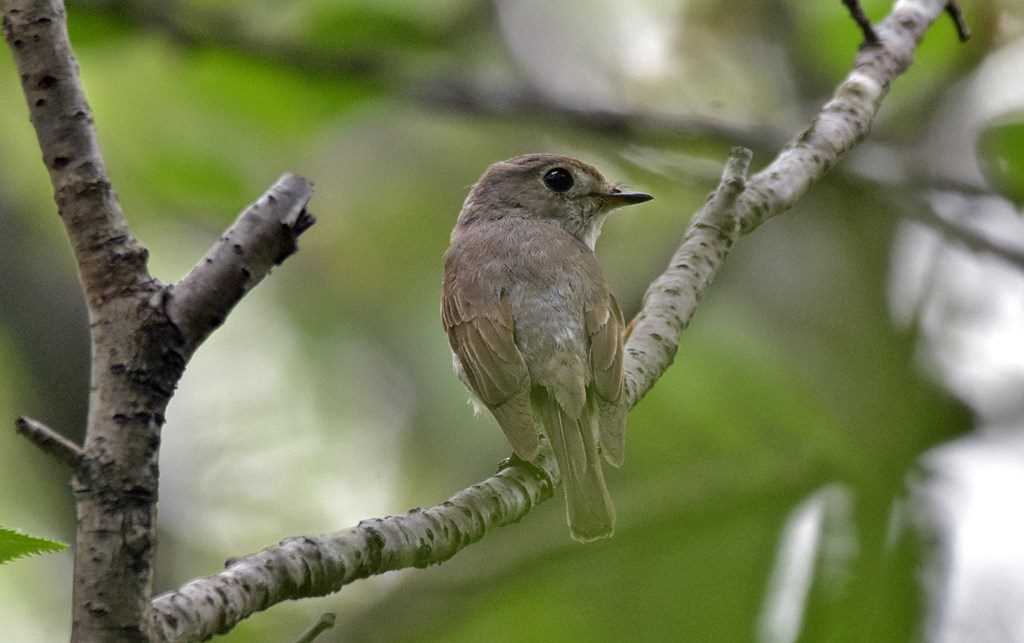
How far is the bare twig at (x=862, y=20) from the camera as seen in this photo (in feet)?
16.3

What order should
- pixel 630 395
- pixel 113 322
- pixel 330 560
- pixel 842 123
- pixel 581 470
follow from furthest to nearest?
pixel 842 123 < pixel 630 395 < pixel 581 470 < pixel 330 560 < pixel 113 322

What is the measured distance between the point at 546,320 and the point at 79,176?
3.15 metres

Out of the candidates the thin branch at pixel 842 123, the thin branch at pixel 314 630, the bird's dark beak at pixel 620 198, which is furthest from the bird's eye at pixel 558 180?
the thin branch at pixel 314 630

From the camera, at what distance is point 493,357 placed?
5230mm

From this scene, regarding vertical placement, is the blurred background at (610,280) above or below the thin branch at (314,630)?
above

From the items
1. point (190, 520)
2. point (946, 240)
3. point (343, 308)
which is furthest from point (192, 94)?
point (946, 240)

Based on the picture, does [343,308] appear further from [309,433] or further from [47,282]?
[47,282]

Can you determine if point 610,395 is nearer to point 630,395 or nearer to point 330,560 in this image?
point 630,395

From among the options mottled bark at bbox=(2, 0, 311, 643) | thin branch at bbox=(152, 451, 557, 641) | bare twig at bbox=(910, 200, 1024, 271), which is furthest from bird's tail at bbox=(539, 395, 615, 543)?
bare twig at bbox=(910, 200, 1024, 271)

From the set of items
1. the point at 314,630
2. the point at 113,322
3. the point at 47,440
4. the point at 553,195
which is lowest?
the point at 314,630

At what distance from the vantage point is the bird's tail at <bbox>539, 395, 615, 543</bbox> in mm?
4492

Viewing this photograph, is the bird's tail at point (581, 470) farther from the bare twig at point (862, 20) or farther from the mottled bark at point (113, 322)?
the mottled bark at point (113, 322)

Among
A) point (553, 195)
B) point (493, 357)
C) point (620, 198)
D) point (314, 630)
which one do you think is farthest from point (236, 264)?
point (553, 195)

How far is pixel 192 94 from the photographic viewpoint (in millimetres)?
7664
